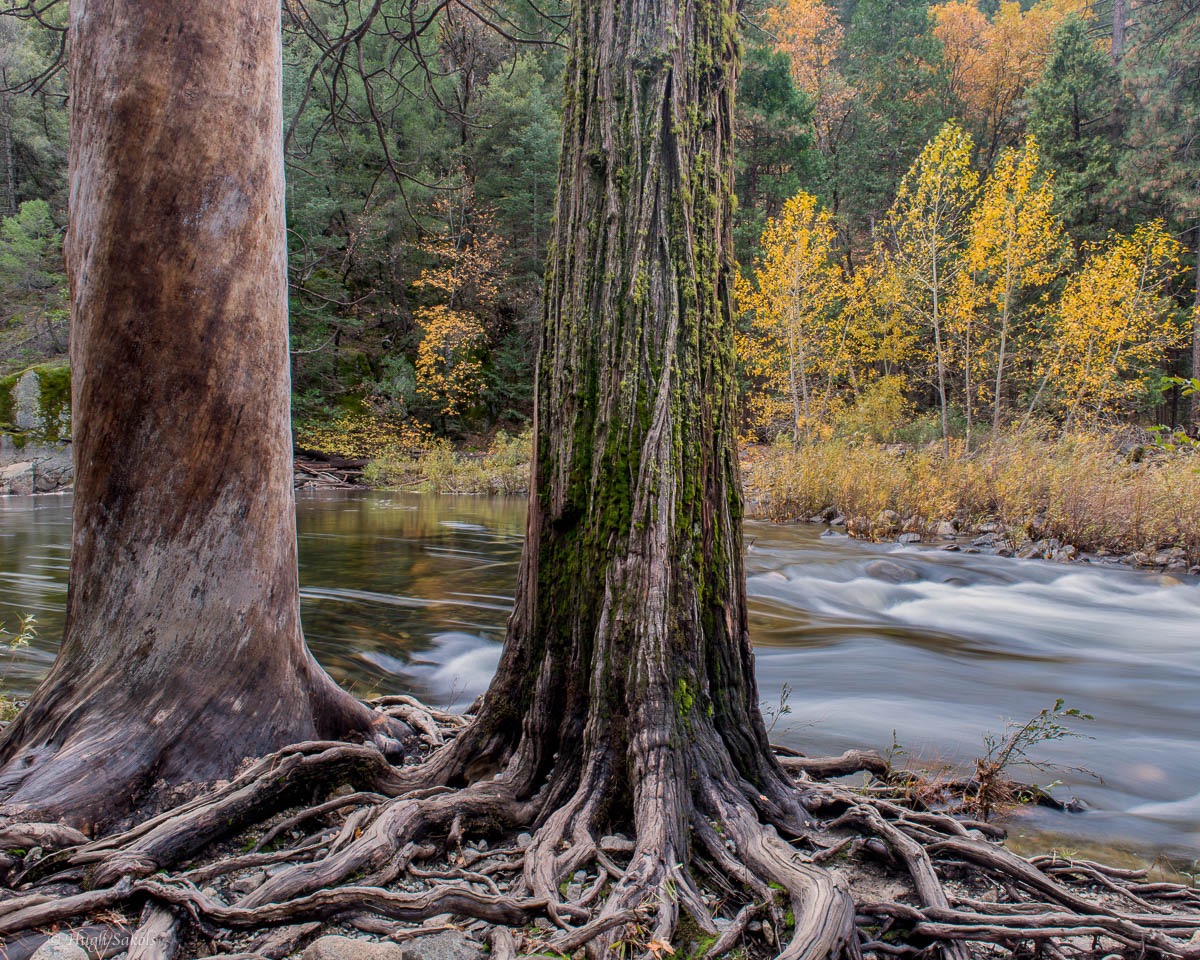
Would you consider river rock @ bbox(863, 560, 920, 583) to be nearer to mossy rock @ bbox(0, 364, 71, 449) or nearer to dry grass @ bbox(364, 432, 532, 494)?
dry grass @ bbox(364, 432, 532, 494)

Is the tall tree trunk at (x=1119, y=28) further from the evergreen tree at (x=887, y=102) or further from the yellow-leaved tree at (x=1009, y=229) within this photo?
the yellow-leaved tree at (x=1009, y=229)

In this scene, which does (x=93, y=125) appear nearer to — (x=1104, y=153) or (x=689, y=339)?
(x=689, y=339)

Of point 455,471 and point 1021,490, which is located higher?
point 455,471

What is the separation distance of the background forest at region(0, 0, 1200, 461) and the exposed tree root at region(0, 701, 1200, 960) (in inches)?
793

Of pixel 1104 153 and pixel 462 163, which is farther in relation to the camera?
pixel 462 163

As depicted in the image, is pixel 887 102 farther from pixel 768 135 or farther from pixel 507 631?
pixel 507 631

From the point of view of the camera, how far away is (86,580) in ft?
8.12

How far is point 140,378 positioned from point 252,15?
1.35 m

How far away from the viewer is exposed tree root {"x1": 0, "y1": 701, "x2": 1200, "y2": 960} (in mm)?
1674

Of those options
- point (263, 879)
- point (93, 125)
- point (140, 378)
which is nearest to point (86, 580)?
point (140, 378)

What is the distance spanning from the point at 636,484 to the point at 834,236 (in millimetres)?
27422

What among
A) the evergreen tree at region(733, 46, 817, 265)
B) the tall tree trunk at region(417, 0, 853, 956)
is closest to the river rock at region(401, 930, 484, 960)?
the tall tree trunk at region(417, 0, 853, 956)

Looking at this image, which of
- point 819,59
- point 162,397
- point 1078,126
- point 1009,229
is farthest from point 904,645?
point 819,59

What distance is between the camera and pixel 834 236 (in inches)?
1055
